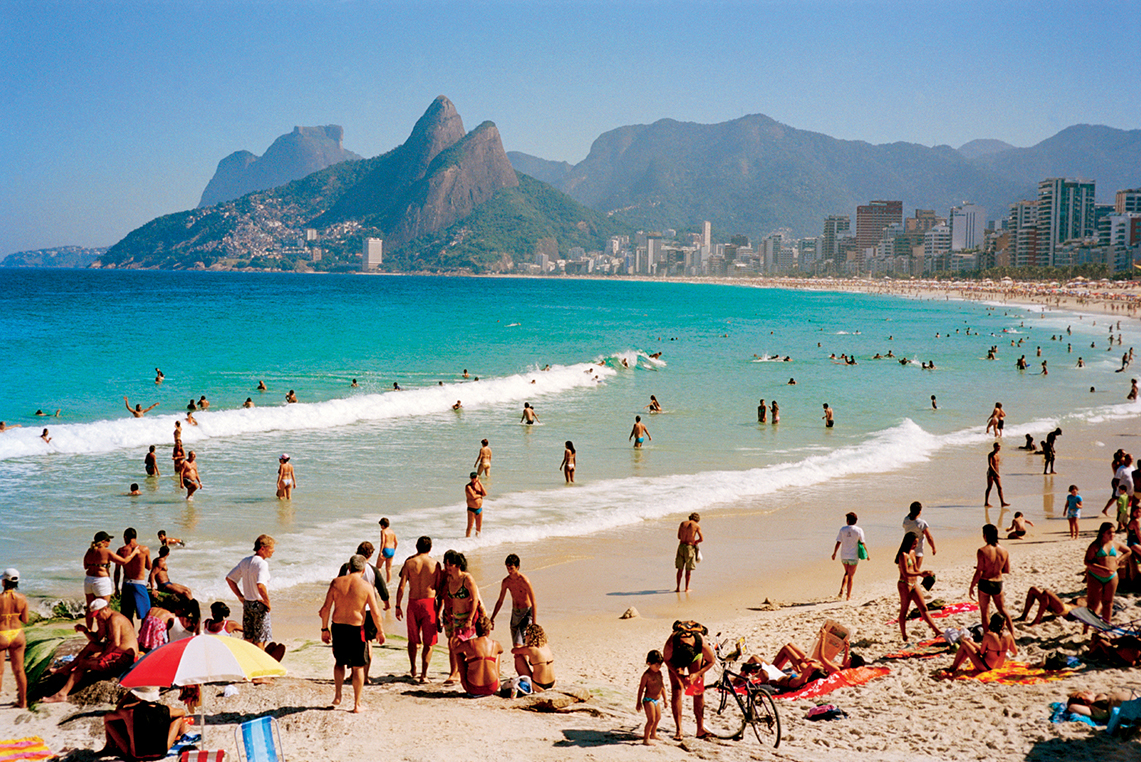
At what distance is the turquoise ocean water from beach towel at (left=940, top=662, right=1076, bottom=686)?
24.2 feet

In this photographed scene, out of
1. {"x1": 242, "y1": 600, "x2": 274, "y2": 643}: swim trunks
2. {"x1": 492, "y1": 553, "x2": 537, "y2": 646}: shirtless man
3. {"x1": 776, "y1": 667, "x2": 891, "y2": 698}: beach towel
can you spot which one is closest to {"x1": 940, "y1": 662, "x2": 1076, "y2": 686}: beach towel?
{"x1": 776, "y1": 667, "x2": 891, "y2": 698}: beach towel

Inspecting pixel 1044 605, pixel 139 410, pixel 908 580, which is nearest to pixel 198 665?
pixel 908 580

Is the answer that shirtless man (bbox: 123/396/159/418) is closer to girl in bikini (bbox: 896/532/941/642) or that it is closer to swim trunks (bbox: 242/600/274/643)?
swim trunks (bbox: 242/600/274/643)

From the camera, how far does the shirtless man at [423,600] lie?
301 inches

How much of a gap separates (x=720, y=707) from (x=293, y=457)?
15463 mm

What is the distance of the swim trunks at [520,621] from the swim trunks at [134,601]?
3943mm

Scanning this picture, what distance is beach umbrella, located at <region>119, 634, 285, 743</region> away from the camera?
546 centimetres

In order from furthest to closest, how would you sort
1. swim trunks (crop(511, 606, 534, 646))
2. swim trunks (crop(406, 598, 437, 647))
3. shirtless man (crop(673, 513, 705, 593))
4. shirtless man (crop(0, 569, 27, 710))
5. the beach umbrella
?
shirtless man (crop(673, 513, 705, 593))
swim trunks (crop(511, 606, 534, 646))
swim trunks (crop(406, 598, 437, 647))
shirtless man (crop(0, 569, 27, 710))
the beach umbrella

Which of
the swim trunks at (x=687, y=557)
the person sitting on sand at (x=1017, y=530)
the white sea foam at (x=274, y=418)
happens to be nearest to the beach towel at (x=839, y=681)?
the swim trunks at (x=687, y=557)

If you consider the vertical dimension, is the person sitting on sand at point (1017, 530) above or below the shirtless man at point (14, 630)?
below

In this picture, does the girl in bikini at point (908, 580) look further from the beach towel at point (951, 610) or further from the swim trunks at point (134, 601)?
the swim trunks at point (134, 601)

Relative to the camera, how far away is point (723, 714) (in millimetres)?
7238

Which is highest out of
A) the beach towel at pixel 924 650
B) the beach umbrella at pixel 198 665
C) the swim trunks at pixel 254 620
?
the beach umbrella at pixel 198 665

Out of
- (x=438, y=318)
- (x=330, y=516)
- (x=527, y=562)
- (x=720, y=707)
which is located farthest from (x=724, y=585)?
(x=438, y=318)
